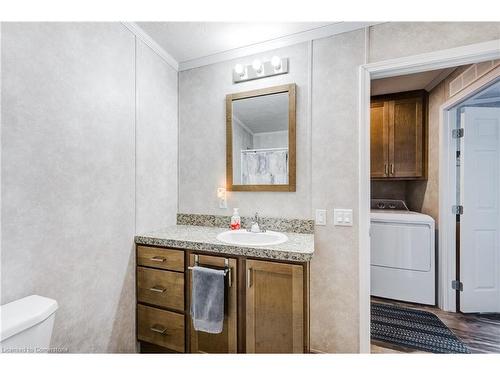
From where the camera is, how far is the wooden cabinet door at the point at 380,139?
2762 millimetres

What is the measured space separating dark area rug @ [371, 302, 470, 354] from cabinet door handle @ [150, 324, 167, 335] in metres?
1.66

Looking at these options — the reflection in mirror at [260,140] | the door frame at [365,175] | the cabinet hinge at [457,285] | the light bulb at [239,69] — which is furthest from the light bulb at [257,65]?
the cabinet hinge at [457,285]

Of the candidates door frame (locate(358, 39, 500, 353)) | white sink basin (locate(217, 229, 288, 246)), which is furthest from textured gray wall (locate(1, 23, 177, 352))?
door frame (locate(358, 39, 500, 353))

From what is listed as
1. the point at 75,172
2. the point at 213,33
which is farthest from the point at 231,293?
the point at 213,33

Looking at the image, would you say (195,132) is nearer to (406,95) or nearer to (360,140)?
(360,140)

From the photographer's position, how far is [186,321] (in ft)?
4.78

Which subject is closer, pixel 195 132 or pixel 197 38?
pixel 197 38

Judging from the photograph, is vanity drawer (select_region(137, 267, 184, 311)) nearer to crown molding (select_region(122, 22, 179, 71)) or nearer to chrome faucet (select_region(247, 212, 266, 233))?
chrome faucet (select_region(247, 212, 266, 233))

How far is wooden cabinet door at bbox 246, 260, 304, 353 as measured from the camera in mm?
1223

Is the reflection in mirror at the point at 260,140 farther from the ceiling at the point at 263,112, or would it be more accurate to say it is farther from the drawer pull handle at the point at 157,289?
the drawer pull handle at the point at 157,289

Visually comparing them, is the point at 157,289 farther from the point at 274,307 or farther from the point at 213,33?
the point at 213,33
